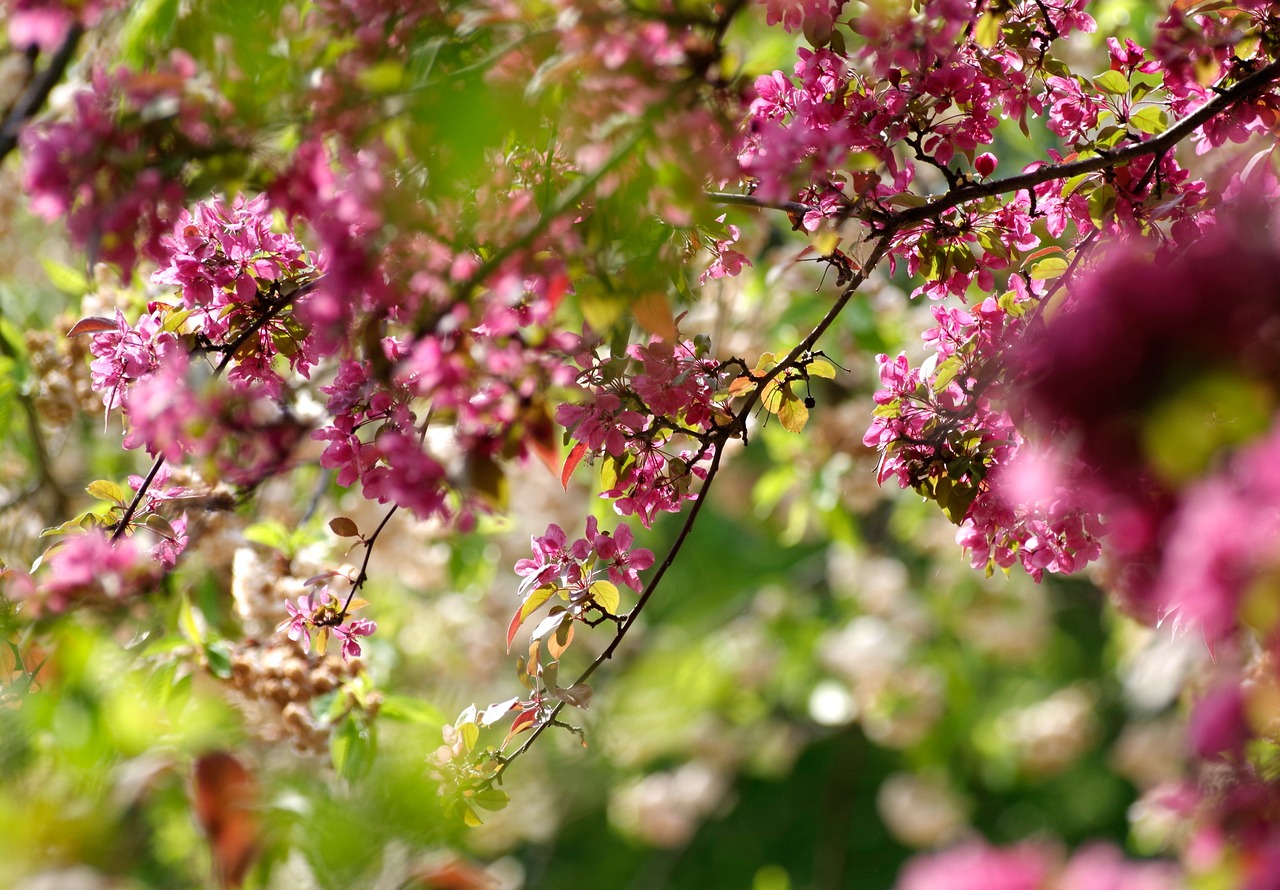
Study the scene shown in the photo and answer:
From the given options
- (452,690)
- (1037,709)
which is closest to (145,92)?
(452,690)

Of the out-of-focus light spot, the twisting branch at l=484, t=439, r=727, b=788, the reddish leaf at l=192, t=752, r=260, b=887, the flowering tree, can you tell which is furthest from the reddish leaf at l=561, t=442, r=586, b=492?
the out-of-focus light spot

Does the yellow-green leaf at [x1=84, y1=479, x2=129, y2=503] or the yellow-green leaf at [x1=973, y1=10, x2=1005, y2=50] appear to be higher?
the yellow-green leaf at [x1=973, y1=10, x2=1005, y2=50]

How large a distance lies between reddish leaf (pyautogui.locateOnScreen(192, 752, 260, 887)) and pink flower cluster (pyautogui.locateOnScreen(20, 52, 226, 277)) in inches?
12.2

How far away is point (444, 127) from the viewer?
1.92 ft

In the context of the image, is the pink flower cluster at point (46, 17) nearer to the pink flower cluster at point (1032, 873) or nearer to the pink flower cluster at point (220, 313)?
the pink flower cluster at point (220, 313)

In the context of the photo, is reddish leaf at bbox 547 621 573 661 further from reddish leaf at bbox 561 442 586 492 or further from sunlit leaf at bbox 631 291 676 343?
sunlit leaf at bbox 631 291 676 343

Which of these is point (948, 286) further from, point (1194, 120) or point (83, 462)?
point (83, 462)

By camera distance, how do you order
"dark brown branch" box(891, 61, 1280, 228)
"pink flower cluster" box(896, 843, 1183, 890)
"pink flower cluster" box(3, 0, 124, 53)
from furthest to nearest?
"dark brown branch" box(891, 61, 1280, 228)
"pink flower cluster" box(3, 0, 124, 53)
"pink flower cluster" box(896, 843, 1183, 890)

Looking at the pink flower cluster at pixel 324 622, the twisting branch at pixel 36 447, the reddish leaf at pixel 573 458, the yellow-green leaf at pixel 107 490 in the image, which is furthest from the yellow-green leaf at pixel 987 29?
the twisting branch at pixel 36 447

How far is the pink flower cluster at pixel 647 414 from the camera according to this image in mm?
846

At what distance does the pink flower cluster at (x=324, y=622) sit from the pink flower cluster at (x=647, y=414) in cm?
30

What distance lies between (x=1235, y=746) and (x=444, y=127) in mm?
487

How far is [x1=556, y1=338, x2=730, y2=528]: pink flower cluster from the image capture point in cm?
85

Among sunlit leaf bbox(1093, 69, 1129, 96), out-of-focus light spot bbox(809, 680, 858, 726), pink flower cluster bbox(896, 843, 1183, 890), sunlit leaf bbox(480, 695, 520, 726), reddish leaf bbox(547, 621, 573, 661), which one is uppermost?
out-of-focus light spot bbox(809, 680, 858, 726)
